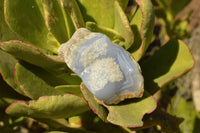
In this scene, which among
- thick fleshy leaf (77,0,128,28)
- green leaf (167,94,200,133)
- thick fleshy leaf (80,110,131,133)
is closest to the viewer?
thick fleshy leaf (77,0,128,28)

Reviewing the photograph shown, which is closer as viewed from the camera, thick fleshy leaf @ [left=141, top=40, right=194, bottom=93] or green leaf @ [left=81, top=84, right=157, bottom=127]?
green leaf @ [left=81, top=84, right=157, bottom=127]

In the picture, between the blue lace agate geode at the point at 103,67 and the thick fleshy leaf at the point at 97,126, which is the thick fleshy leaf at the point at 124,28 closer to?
the blue lace agate geode at the point at 103,67

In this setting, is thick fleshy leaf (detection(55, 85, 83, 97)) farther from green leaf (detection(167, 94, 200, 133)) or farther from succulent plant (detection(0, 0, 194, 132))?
green leaf (detection(167, 94, 200, 133))

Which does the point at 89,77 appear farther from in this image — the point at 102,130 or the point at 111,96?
the point at 102,130

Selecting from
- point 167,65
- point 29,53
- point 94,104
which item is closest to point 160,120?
point 167,65

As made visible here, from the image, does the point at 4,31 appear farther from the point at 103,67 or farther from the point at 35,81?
the point at 103,67

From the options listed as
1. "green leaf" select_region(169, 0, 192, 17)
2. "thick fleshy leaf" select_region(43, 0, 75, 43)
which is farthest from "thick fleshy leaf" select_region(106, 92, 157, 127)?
"green leaf" select_region(169, 0, 192, 17)

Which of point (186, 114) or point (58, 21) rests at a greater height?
point (58, 21)

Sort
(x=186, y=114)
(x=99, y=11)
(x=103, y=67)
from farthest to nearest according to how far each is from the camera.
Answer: (x=186, y=114), (x=99, y=11), (x=103, y=67)
